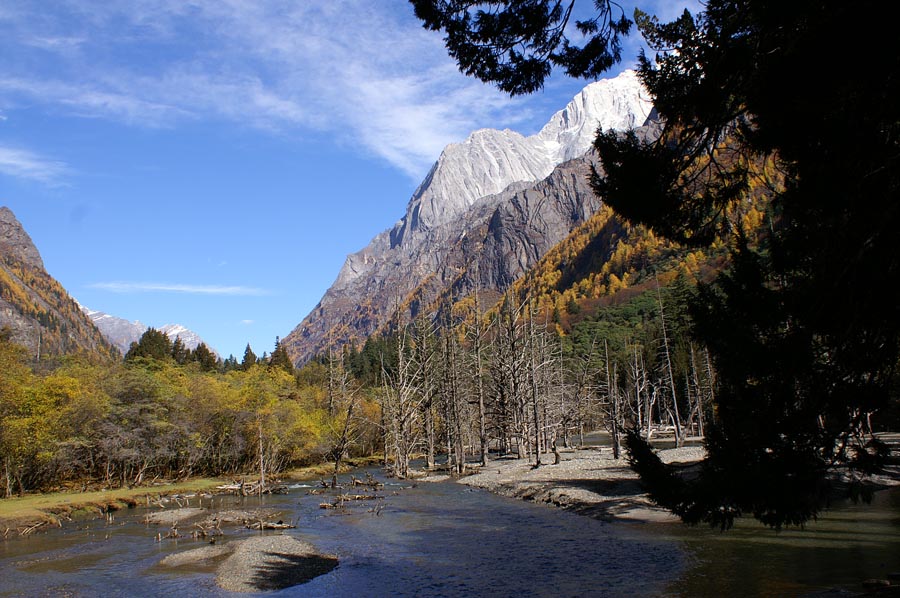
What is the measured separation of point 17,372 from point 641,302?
114 m

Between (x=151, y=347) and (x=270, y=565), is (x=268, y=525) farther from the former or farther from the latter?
(x=151, y=347)

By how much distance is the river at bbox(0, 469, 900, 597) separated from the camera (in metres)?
15.3

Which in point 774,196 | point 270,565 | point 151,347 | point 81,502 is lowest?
point 270,565

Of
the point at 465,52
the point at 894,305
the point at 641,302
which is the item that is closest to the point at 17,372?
the point at 465,52

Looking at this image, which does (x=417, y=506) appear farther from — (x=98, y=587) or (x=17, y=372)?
(x=17, y=372)

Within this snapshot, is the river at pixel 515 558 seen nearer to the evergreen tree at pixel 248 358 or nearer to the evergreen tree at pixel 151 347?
the evergreen tree at pixel 151 347

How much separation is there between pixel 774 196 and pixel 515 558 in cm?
1402

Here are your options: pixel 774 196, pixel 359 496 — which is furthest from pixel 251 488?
pixel 774 196

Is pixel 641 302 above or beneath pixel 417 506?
above

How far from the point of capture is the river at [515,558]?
50.2 feet

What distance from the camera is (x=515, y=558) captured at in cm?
1880

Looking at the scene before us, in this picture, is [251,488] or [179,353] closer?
[251,488]

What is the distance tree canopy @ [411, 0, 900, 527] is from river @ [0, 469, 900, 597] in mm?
7860

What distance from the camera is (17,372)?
123ft
